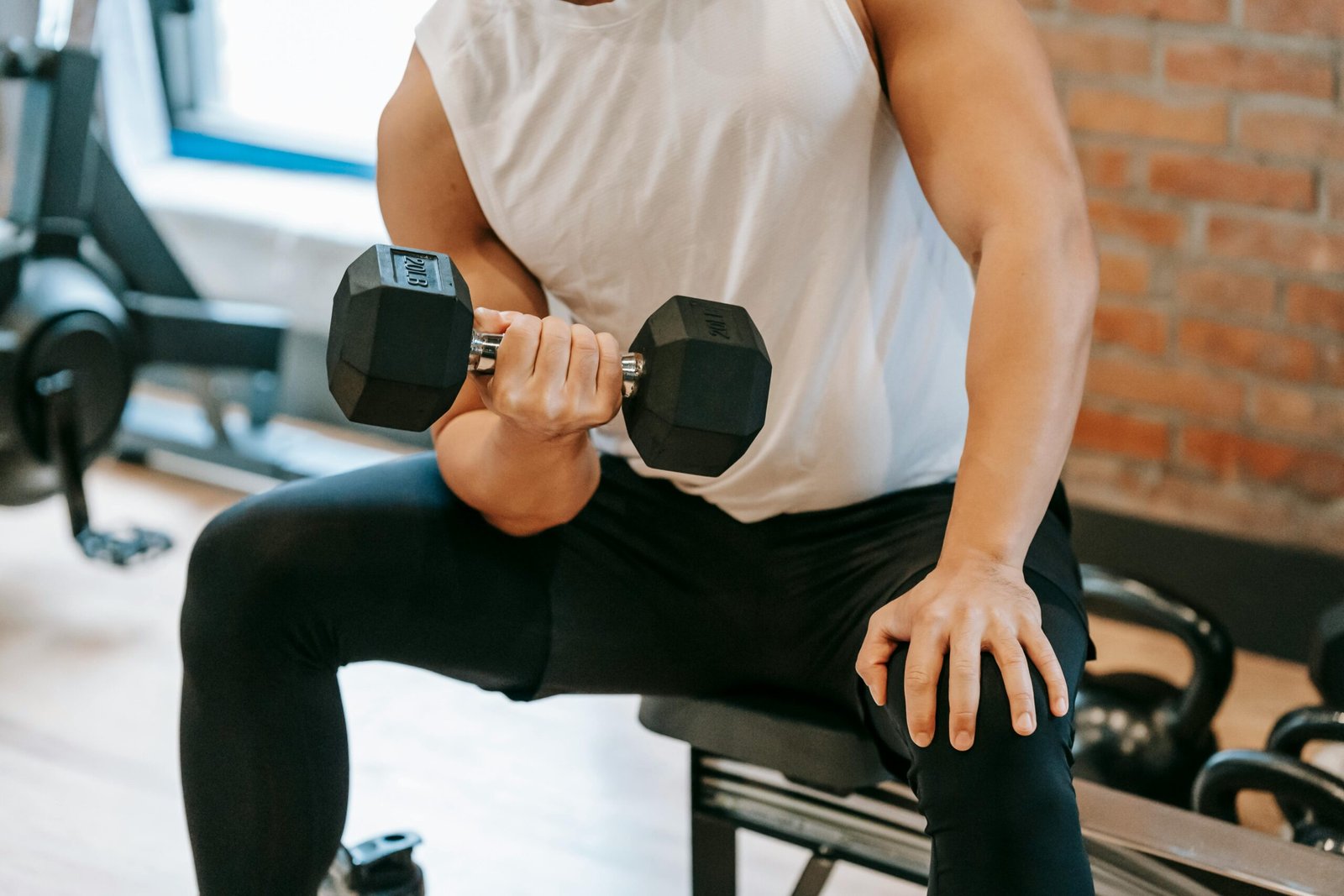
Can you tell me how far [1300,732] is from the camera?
4.24 feet

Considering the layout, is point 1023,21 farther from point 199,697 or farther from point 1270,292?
point 1270,292

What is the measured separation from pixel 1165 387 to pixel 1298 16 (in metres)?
0.56

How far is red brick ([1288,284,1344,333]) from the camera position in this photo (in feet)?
5.99

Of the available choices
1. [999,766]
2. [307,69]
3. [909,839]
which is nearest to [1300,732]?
[909,839]

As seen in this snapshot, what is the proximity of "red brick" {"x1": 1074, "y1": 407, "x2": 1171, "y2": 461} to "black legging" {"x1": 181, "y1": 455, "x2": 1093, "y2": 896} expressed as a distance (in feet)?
3.47

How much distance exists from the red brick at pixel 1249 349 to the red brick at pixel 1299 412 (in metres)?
0.03

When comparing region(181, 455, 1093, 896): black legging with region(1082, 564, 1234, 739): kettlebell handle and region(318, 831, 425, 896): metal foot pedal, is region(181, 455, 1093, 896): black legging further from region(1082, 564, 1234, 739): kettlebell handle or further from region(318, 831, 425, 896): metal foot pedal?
region(1082, 564, 1234, 739): kettlebell handle

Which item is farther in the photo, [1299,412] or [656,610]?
[1299,412]

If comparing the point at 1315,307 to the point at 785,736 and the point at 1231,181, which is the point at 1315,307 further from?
the point at 785,736

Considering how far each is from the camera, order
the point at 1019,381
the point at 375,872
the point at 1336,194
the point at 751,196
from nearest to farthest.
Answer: the point at 1019,381 < the point at 751,196 < the point at 375,872 < the point at 1336,194

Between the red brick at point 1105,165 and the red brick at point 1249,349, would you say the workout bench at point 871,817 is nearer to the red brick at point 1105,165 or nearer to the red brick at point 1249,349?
the red brick at point 1249,349

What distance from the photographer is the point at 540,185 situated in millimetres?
1024

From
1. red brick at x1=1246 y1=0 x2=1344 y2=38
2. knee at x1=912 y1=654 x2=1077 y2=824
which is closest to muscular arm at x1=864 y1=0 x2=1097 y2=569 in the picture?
knee at x1=912 y1=654 x2=1077 y2=824

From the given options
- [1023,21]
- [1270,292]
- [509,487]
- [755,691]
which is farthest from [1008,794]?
[1270,292]
